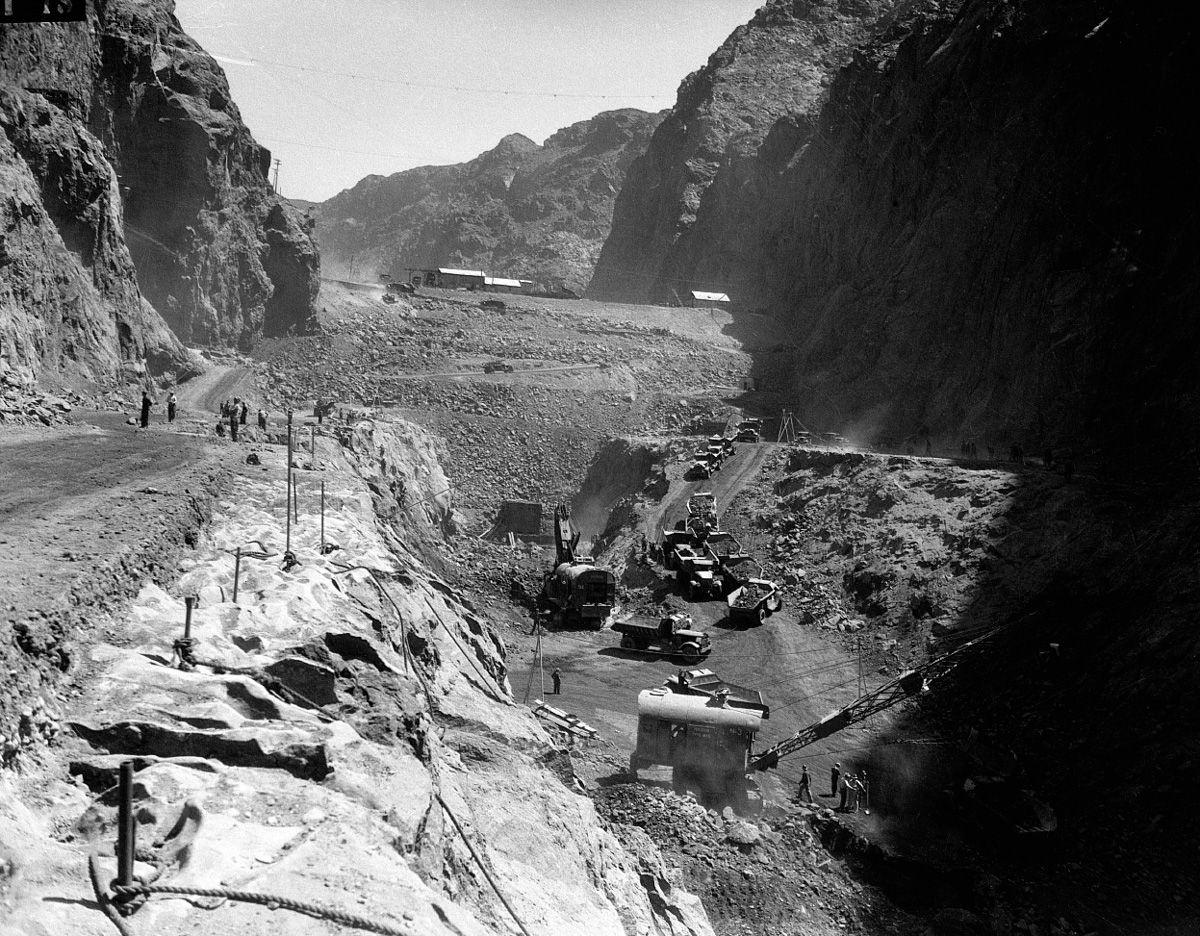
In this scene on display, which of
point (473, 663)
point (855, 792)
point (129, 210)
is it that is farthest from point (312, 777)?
point (129, 210)

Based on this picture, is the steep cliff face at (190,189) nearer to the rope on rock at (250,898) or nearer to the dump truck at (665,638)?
the dump truck at (665,638)

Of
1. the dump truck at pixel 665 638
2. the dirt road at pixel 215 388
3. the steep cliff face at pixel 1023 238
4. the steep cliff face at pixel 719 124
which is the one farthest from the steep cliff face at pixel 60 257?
the steep cliff face at pixel 719 124

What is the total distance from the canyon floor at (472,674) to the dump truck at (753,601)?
650mm

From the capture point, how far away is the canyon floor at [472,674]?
8.88 metres

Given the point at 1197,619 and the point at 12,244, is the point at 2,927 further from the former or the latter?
the point at 12,244

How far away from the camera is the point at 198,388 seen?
153 feet

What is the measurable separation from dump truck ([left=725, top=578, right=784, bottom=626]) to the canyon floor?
650 mm

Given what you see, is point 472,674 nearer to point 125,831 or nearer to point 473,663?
point 473,663

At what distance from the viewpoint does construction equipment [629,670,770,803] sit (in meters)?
21.8

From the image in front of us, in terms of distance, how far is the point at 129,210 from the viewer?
53875 mm

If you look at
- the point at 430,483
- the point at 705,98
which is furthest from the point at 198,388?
the point at 705,98

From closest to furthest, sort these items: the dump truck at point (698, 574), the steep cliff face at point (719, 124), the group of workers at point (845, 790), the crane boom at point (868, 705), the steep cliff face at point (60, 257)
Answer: the group of workers at point (845, 790) < the crane boom at point (868, 705) < the steep cliff face at point (60, 257) < the dump truck at point (698, 574) < the steep cliff face at point (719, 124)

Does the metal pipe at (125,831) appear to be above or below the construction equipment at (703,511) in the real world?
above

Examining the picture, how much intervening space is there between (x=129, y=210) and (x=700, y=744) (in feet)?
152
